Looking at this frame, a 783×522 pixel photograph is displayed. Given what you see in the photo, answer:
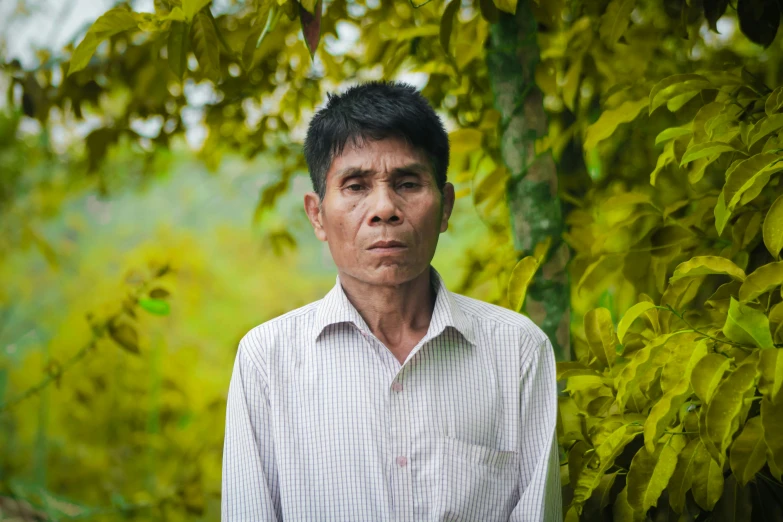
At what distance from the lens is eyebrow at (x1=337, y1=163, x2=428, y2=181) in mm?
1212

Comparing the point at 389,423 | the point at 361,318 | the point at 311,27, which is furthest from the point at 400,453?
the point at 311,27

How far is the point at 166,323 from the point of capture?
4824 mm

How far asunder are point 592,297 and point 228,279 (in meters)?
3.74

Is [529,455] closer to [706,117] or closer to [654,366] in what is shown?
[654,366]

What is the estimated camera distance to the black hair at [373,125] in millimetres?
1220

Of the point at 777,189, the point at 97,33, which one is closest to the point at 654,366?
the point at 777,189

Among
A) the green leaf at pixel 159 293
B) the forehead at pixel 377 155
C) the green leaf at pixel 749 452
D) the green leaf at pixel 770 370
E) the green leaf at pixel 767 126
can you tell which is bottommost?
the green leaf at pixel 749 452

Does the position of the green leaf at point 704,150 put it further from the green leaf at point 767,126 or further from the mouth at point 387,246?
the mouth at point 387,246

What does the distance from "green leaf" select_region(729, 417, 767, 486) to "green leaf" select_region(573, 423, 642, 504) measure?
150 mm

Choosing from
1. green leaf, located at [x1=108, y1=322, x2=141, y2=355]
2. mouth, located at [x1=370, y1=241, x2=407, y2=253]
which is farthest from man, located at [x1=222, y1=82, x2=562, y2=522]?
green leaf, located at [x1=108, y1=322, x2=141, y2=355]

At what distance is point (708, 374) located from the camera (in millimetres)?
991

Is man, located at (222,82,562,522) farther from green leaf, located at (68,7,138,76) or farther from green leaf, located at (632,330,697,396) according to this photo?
green leaf, located at (68,7,138,76)

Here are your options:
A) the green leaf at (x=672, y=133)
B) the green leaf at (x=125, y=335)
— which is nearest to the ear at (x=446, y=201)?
the green leaf at (x=672, y=133)

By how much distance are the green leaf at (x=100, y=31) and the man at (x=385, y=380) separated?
0.34 metres
